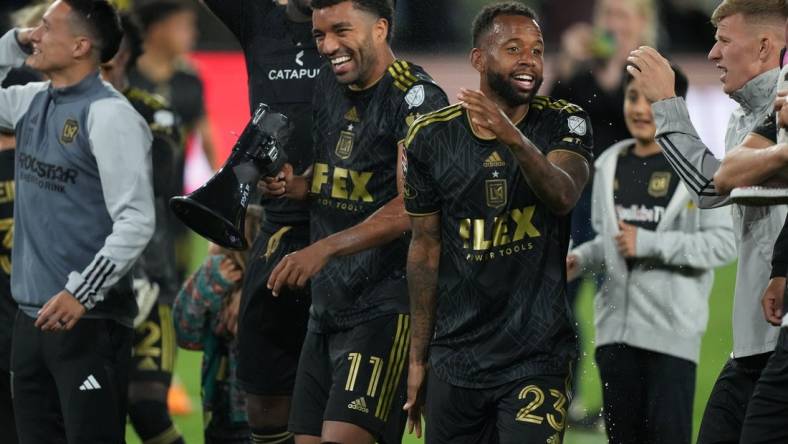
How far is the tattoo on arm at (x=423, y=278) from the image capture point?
584 cm

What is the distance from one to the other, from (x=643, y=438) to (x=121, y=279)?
2.60 metres

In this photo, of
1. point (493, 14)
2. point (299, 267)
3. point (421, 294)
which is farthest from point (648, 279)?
point (493, 14)

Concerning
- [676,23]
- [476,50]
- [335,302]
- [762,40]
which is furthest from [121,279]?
[676,23]

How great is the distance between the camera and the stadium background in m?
11.5

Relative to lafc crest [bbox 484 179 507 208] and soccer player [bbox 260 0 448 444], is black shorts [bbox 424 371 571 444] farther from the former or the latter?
lafc crest [bbox 484 179 507 208]

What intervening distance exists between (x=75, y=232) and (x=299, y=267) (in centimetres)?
117

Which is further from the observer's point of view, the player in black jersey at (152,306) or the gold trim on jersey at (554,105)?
the player in black jersey at (152,306)

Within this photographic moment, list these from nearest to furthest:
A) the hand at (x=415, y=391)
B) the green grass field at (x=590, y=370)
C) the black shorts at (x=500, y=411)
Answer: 1. the black shorts at (x=500, y=411)
2. the hand at (x=415, y=391)
3. the green grass field at (x=590, y=370)

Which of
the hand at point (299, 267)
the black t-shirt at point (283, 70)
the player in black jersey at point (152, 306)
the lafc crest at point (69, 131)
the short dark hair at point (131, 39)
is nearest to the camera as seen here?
the hand at point (299, 267)

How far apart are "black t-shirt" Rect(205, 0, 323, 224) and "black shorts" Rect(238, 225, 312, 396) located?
26cm

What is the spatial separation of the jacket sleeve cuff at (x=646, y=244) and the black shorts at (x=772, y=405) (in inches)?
84.4

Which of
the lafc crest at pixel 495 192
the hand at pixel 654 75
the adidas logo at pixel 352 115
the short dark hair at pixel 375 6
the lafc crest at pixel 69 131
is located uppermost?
the short dark hair at pixel 375 6

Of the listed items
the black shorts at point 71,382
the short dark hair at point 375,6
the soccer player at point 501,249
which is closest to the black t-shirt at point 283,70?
the short dark hair at point 375,6

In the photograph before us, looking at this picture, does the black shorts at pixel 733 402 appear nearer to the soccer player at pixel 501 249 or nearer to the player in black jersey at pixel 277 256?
the soccer player at pixel 501 249
